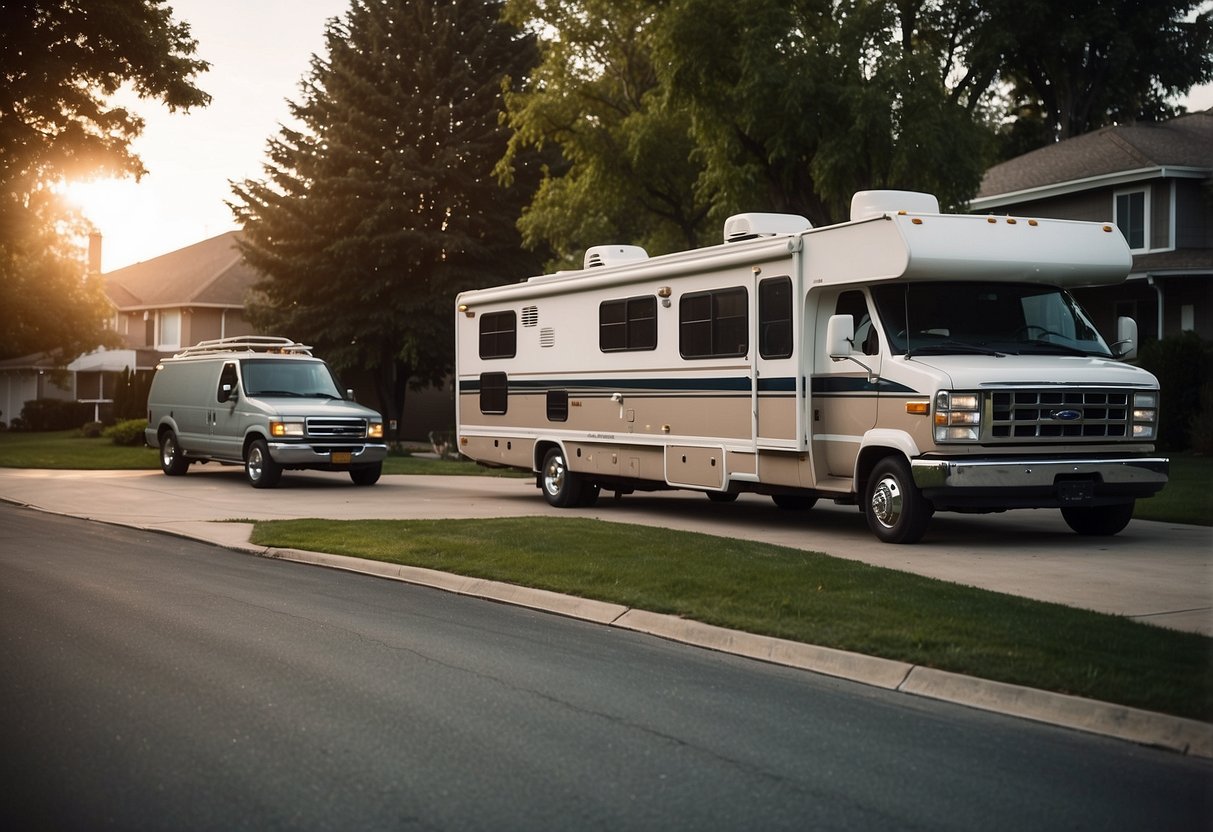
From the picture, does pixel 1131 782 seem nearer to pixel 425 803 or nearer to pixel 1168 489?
pixel 425 803

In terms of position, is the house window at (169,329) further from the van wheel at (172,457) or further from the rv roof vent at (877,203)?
the rv roof vent at (877,203)

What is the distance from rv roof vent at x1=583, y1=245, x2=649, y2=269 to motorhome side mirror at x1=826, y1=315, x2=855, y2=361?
4.67 m

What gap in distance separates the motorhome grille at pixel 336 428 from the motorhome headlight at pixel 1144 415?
1287 centimetres

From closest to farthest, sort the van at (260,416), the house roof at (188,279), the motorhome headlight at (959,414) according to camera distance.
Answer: the motorhome headlight at (959,414) < the van at (260,416) < the house roof at (188,279)

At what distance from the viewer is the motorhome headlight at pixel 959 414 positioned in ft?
42.4

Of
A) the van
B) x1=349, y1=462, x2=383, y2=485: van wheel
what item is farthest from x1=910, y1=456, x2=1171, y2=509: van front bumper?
x1=349, y1=462, x2=383, y2=485: van wheel

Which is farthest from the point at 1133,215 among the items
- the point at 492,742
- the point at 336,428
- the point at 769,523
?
the point at 492,742

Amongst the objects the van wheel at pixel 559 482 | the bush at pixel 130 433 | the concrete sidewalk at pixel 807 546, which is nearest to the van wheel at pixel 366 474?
the concrete sidewalk at pixel 807 546

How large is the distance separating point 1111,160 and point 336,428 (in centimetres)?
2039

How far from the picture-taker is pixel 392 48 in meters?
36.6

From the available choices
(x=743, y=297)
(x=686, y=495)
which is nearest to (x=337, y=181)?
(x=686, y=495)

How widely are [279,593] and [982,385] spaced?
21.6ft

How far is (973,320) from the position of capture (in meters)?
13.9

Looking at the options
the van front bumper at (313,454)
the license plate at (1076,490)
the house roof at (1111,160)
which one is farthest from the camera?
the house roof at (1111,160)
